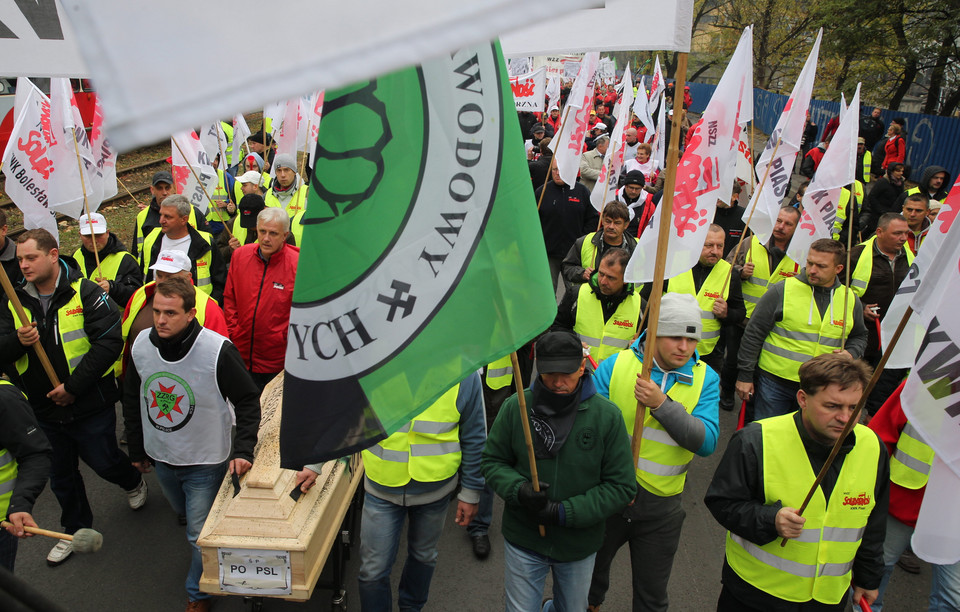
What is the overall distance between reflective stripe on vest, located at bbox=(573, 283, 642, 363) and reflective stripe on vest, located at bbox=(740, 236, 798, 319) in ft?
6.85

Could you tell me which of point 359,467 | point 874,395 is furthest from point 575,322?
point 874,395

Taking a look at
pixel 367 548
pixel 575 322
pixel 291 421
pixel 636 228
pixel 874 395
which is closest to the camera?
pixel 291 421

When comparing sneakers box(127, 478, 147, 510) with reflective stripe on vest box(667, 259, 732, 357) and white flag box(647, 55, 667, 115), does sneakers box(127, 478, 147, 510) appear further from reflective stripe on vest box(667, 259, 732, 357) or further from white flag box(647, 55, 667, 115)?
white flag box(647, 55, 667, 115)

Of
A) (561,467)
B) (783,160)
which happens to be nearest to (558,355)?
(561,467)

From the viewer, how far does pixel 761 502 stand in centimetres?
286

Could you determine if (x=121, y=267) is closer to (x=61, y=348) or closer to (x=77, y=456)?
(x=61, y=348)

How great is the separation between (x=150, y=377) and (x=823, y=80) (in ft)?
103

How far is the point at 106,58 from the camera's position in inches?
32.9

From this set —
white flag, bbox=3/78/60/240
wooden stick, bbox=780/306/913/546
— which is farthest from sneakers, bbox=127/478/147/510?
wooden stick, bbox=780/306/913/546

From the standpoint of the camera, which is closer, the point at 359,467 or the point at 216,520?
the point at 216,520

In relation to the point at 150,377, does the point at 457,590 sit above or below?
below

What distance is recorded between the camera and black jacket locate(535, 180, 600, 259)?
25.4ft

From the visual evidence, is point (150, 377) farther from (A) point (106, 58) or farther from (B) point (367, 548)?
(A) point (106, 58)

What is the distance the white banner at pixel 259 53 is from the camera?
0.85 meters
